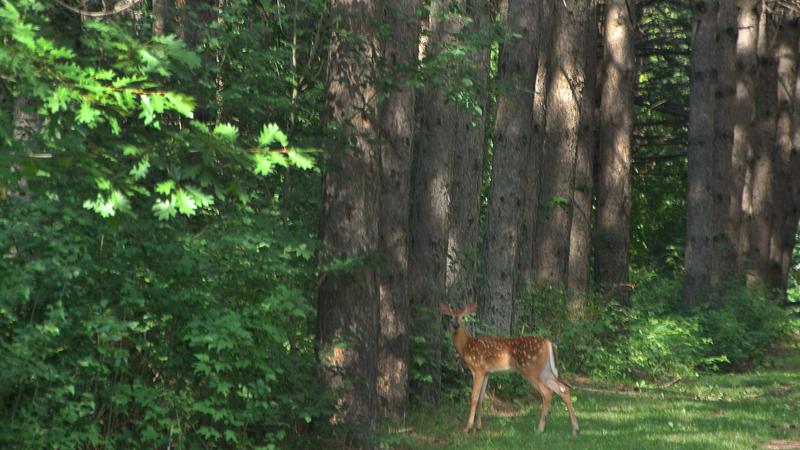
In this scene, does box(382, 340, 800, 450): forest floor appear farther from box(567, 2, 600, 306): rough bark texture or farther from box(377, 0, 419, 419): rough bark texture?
box(567, 2, 600, 306): rough bark texture

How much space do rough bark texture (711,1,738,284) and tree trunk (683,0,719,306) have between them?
244 mm

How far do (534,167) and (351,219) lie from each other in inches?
463

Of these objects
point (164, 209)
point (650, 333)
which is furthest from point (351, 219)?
point (650, 333)

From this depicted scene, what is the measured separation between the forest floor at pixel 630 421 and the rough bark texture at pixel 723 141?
7.06m

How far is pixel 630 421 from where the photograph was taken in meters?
15.8

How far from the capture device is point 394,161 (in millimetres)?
13609

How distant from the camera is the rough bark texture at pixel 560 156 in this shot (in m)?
24.2

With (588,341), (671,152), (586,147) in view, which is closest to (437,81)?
(588,341)

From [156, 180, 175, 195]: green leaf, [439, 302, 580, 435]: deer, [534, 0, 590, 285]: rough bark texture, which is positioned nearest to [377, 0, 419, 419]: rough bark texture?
[439, 302, 580, 435]: deer

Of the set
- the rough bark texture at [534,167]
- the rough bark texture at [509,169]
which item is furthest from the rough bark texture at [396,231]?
the rough bark texture at [534,167]

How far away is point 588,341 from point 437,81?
11302 millimetres

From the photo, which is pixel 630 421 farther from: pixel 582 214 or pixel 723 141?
pixel 723 141

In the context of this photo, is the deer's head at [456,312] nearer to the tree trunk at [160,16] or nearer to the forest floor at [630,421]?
the forest floor at [630,421]

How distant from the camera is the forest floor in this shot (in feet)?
44.9
